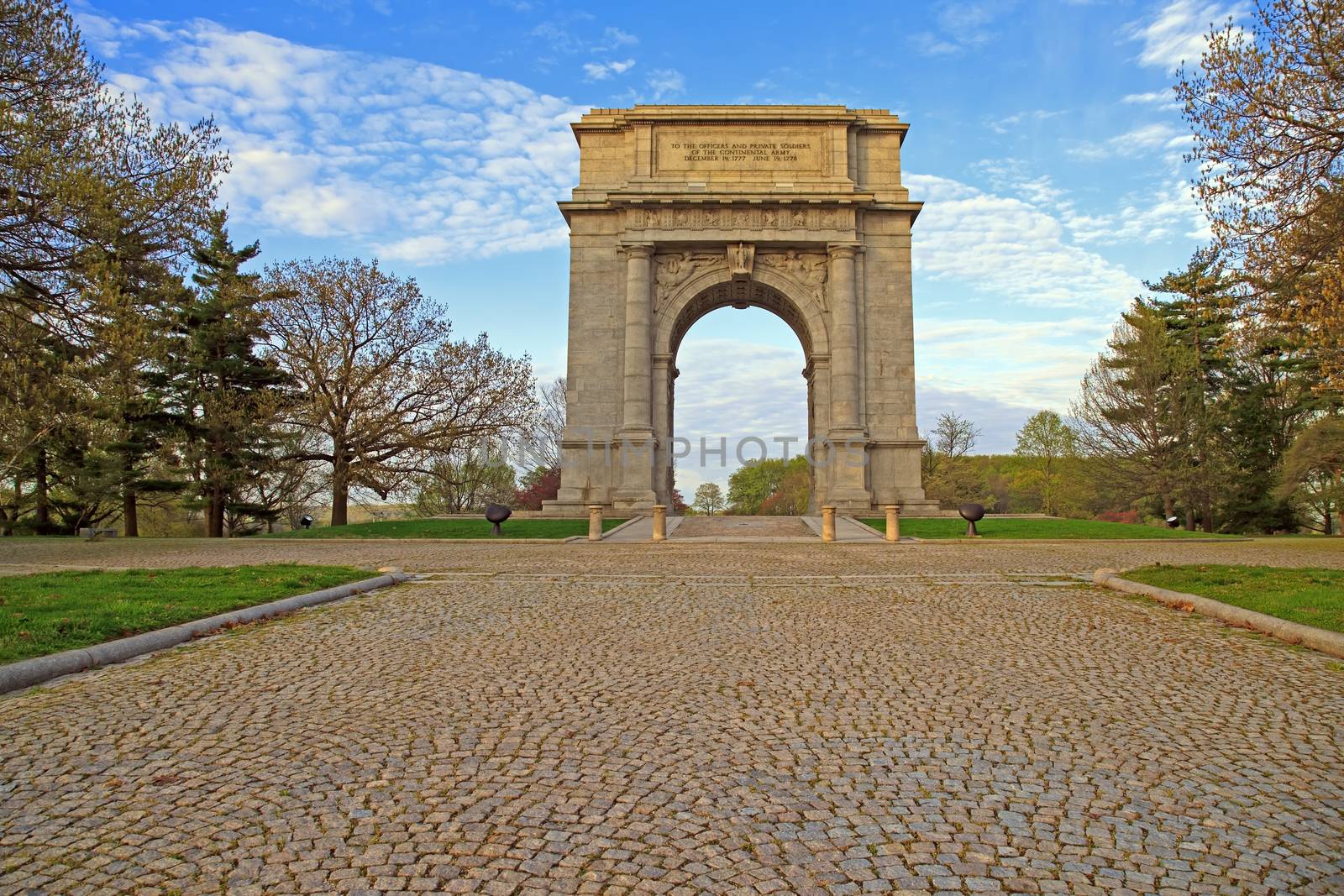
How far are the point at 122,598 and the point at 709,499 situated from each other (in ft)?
294

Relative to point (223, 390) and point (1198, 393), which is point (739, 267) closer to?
point (223, 390)

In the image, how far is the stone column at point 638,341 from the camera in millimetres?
31156

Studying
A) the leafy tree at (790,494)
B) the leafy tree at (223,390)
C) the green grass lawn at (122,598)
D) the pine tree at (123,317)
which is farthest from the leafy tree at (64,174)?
the leafy tree at (790,494)

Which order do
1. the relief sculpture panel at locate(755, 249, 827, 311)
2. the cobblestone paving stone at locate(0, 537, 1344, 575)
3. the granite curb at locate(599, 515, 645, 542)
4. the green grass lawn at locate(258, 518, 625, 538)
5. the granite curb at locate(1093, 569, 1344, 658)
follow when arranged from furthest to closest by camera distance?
the relief sculpture panel at locate(755, 249, 827, 311) → the green grass lawn at locate(258, 518, 625, 538) → the granite curb at locate(599, 515, 645, 542) → the cobblestone paving stone at locate(0, 537, 1344, 575) → the granite curb at locate(1093, 569, 1344, 658)

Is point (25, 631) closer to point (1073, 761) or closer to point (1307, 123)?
point (1073, 761)

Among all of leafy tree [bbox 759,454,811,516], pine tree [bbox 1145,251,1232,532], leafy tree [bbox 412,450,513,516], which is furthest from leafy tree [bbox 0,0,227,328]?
leafy tree [bbox 759,454,811,516]

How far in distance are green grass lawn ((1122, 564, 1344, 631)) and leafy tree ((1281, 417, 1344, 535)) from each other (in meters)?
17.4

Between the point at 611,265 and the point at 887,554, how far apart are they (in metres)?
19.3

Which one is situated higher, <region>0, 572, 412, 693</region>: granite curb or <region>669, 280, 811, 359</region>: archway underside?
<region>669, 280, 811, 359</region>: archway underside

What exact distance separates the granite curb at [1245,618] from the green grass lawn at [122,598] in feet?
32.3

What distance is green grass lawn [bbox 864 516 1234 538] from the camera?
22547 millimetres

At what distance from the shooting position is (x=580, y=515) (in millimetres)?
30219

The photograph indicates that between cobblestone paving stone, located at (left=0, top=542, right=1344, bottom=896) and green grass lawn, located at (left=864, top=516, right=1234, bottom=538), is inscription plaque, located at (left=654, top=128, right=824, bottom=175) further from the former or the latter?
cobblestone paving stone, located at (left=0, top=542, right=1344, bottom=896)

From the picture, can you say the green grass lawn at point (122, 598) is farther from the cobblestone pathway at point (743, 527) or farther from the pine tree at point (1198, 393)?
the pine tree at point (1198, 393)
